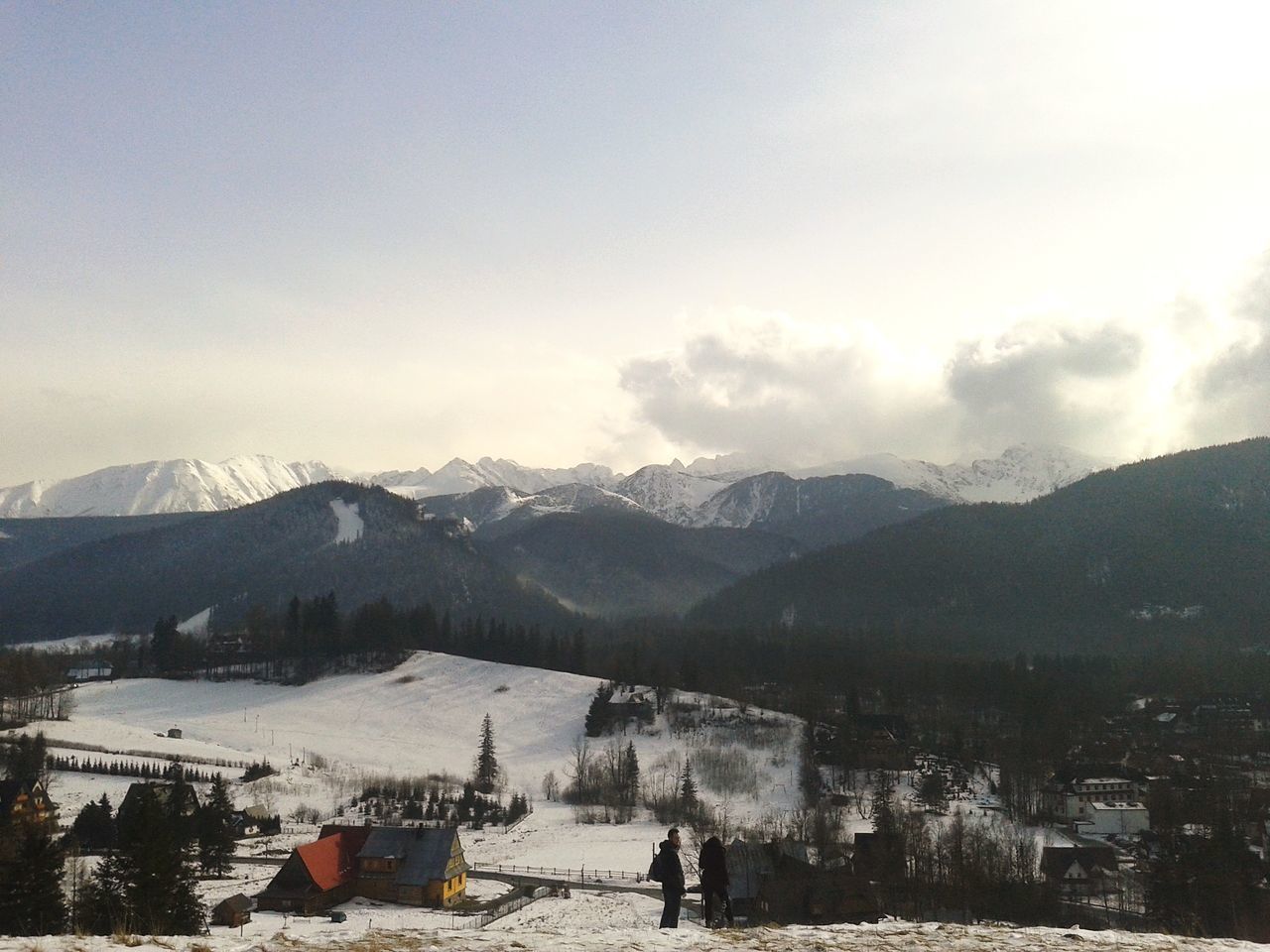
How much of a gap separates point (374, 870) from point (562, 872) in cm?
1124

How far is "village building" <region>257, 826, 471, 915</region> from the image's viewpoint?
45.9 metres

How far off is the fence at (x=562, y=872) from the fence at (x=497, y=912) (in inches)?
182

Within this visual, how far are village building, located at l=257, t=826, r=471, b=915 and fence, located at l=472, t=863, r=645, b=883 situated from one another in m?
6.24

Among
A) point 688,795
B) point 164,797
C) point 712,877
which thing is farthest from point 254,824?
point 712,877

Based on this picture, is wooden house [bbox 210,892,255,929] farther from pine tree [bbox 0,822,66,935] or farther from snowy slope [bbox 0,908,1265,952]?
snowy slope [bbox 0,908,1265,952]

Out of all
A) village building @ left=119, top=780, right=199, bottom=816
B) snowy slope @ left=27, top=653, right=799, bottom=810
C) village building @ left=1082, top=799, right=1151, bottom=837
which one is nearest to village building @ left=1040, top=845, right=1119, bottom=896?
village building @ left=1082, top=799, right=1151, bottom=837

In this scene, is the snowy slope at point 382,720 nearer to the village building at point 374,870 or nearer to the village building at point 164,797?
the village building at point 164,797

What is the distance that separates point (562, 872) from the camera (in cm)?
5600

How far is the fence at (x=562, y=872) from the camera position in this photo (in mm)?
54312

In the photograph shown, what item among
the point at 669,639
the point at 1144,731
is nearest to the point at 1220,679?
the point at 1144,731

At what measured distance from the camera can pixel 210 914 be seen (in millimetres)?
40250

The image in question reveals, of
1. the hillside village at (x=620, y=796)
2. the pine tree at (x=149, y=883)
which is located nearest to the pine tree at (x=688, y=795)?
the hillside village at (x=620, y=796)

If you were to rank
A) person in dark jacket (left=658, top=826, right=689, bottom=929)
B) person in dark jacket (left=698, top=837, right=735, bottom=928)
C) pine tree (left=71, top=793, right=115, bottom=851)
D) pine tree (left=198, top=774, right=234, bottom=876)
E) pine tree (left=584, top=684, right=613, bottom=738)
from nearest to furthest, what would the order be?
person in dark jacket (left=658, top=826, right=689, bottom=929) < person in dark jacket (left=698, top=837, right=735, bottom=928) < pine tree (left=198, top=774, right=234, bottom=876) < pine tree (left=71, top=793, right=115, bottom=851) < pine tree (left=584, top=684, right=613, bottom=738)

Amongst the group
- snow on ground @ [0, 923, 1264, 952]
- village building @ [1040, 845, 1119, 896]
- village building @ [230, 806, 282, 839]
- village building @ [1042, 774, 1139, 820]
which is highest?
snow on ground @ [0, 923, 1264, 952]
